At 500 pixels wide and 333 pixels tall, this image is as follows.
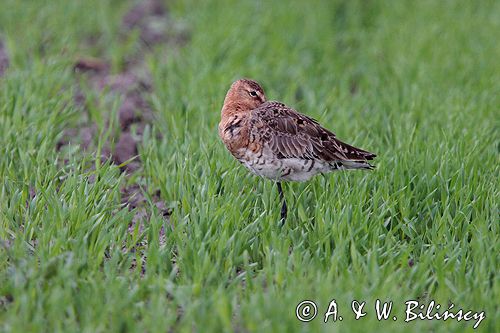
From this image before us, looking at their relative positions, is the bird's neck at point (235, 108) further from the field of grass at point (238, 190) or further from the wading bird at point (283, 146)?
the field of grass at point (238, 190)

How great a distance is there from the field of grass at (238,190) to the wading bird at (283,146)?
0.19 meters

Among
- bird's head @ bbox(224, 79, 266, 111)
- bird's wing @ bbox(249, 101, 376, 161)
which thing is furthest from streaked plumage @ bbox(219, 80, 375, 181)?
bird's head @ bbox(224, 79, 266, 111)

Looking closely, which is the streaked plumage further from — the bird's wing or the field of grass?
the field of grass

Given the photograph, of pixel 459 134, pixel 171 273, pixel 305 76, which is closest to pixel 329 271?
pixel 171 273

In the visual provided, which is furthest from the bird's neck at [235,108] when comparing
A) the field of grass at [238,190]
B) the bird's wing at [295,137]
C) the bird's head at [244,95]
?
the field of grass at [238,190]

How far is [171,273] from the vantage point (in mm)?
4277

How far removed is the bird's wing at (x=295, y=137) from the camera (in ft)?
16.5

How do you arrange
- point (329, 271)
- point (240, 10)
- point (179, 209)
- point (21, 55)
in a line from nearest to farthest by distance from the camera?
point (329, 271), point (179, 209), point (21, 55), point (240, 10)

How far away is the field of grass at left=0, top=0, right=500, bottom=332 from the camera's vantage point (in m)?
3.94

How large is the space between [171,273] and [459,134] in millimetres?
2861

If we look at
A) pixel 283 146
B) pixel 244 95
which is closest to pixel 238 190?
pixel 283 146

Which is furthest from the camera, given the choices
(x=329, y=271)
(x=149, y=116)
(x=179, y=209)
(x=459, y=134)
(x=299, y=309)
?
(x=149, y=116)

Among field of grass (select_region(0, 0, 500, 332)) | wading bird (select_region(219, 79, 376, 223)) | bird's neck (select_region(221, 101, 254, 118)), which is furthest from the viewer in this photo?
bird's neck (select_region(221, 101, 254, 118))

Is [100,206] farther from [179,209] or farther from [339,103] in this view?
[339,103]
